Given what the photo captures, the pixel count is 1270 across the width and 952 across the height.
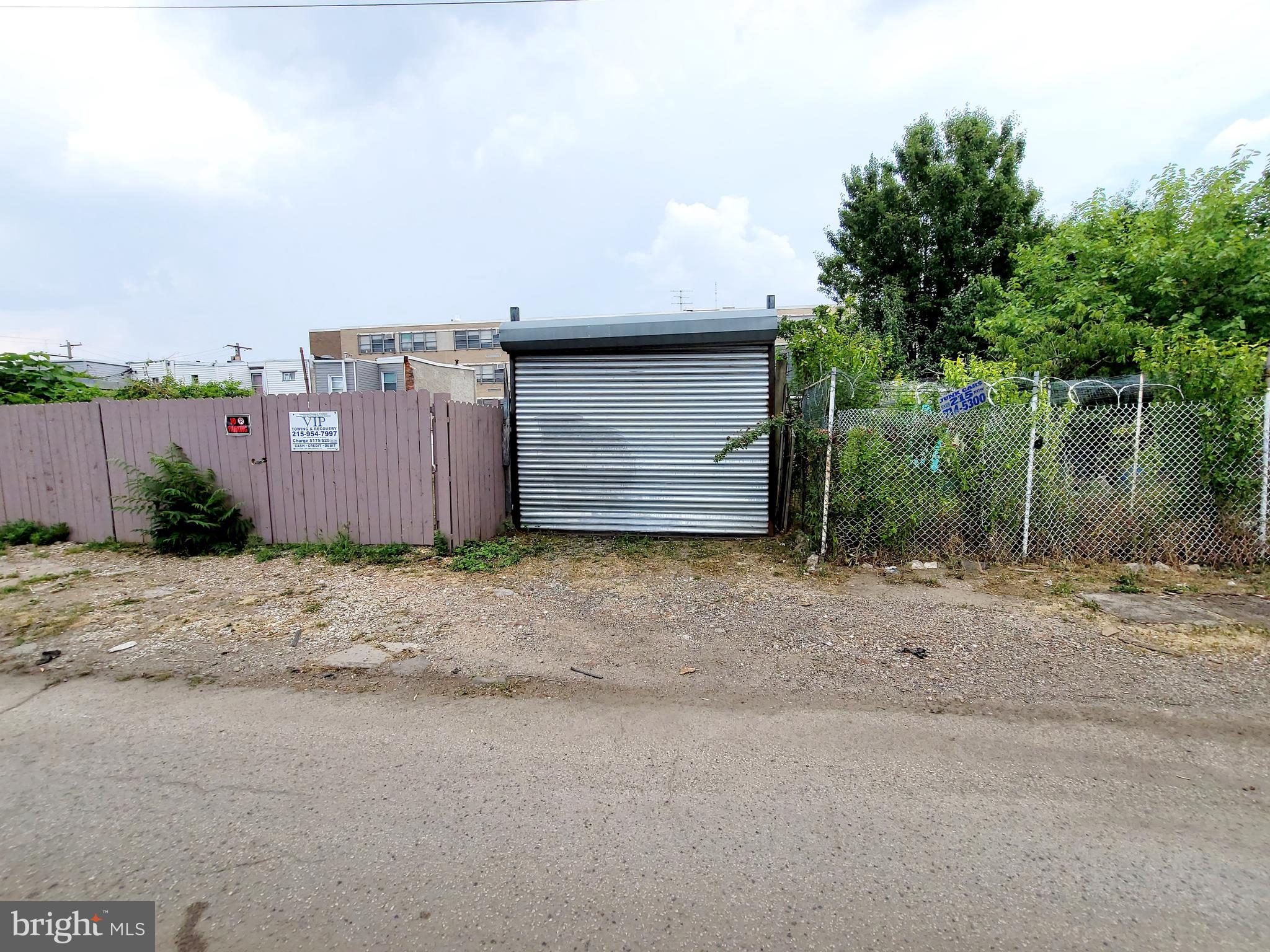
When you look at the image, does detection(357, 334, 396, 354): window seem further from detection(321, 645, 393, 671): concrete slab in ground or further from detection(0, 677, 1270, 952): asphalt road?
detection(0, 677, 1270, 952): asphalt road

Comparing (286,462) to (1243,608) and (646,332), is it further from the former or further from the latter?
(1243,608)

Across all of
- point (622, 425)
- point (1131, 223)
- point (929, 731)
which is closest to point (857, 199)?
point (1131, 223)

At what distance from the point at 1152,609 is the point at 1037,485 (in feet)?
5.62

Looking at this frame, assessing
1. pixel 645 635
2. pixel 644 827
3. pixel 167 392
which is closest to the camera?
pixel 644 827

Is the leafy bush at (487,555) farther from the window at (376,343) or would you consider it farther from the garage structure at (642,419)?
the window at (376,343)

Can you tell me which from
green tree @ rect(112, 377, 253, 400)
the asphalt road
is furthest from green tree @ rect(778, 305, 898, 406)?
green tree @ rect(112, 377, 253, 400)

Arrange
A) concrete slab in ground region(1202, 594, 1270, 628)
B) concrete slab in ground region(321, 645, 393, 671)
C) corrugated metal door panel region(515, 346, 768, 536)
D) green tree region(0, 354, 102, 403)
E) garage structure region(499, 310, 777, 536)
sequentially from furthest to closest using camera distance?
green tree region(0, 354, 102, 403) → corrugated metal door panel region(515, 346, 768, 536) → garage structure region(499, 310, 777, 536) → concrete slab in ground region(1202, 594, 1270, 628) → concrete slab in ground region(321, 645, 393, 671)

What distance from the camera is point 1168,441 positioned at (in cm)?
613

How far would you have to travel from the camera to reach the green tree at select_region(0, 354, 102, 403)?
10138mm

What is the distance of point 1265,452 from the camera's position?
18.9 feet

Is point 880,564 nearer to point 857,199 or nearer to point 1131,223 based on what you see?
point 1131,223

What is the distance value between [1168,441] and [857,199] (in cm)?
1544

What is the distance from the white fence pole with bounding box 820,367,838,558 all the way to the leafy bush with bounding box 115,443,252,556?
23.7ft

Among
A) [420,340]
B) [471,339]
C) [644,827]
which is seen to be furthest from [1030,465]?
[420,340]
